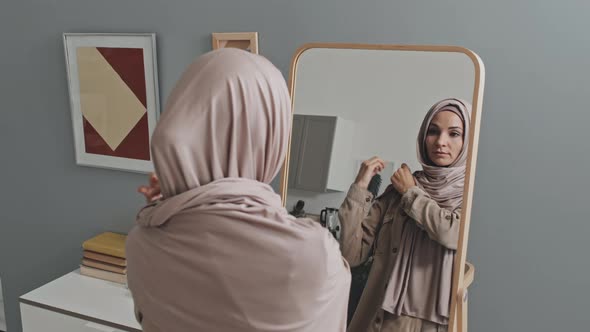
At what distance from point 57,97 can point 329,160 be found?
1364 millimetres

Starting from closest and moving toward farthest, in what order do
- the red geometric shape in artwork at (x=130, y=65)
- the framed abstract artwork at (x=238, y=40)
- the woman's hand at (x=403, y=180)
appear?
the woman's hand at (x=403, y=180), the framed abstract artwork at (x=238, y=40), the red geometric shape in artwork at (x=130, y=65)

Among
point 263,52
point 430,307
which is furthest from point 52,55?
point 430,307

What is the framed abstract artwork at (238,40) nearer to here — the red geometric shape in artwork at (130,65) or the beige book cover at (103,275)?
the red geometric shape in artwork at (130,65)

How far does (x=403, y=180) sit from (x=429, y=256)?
20 centimetres

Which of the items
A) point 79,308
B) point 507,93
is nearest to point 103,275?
point 79,308

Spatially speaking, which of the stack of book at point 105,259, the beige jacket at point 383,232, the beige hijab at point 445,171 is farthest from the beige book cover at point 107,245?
the beige hijab at point 445,171

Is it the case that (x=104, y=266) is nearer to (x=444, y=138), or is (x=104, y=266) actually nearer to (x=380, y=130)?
(x=380, y=130)

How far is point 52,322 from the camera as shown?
191cm

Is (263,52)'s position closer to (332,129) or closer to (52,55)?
(332,129)

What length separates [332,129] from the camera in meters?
1.42

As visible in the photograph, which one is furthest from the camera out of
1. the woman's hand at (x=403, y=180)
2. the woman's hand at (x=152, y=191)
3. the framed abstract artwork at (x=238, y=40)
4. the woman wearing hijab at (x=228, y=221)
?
the framed abstract artwork at (x=238, y=40)

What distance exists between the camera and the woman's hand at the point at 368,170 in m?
1.36

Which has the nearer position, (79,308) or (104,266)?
(79,308)

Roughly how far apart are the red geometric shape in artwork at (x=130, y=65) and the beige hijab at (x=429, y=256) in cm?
117
